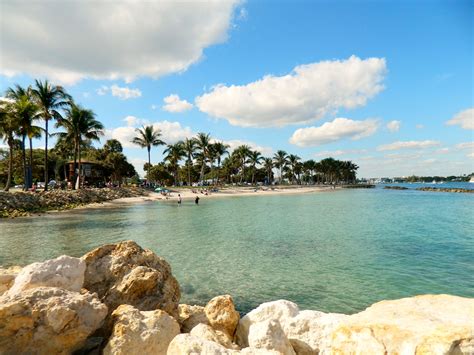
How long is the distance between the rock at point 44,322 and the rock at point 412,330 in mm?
3826

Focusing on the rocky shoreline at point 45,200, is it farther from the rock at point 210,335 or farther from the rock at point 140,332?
the rock at point 210,335

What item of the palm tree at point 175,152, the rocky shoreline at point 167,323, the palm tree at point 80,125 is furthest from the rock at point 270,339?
the palm tree at point 175,152

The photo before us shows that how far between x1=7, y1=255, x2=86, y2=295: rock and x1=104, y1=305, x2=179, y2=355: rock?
125 centimetres

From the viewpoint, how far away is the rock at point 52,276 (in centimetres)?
491

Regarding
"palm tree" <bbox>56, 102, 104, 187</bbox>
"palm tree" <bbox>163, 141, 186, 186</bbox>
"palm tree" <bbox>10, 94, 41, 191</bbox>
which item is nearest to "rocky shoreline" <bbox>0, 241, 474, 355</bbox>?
"palm tree" <bbox>10, 94, 41, 191</bbox>

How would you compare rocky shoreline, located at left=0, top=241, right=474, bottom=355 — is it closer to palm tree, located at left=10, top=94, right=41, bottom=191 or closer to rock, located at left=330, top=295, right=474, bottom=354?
rock, located at left=330, top=295, right=474, bottom=354

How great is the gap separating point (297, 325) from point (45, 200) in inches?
1688

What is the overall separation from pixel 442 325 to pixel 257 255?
11089 mm

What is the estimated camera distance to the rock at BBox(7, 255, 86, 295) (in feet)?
16.1

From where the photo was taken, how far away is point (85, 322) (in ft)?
14.3

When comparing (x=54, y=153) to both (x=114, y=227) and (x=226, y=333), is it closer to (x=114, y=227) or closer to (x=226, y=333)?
(x=114, y=227)

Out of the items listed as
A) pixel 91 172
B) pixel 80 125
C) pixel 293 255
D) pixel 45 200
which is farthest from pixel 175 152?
pixel 293 255

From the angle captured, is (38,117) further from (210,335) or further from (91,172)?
(210,335)

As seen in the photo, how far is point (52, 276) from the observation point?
5.12 m
